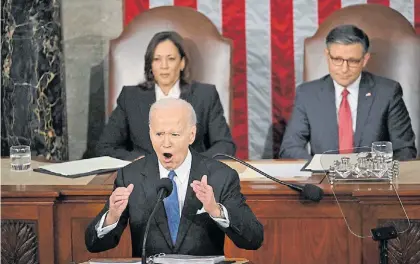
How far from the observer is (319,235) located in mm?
4117

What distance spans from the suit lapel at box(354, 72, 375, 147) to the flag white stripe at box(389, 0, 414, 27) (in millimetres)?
916

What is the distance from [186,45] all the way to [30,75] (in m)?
0.89

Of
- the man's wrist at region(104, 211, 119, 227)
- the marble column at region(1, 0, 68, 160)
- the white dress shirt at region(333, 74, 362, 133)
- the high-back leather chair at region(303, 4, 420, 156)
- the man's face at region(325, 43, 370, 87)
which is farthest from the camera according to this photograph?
the marble column at region(1, 0, 68, 160)

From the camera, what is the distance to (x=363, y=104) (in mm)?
5219

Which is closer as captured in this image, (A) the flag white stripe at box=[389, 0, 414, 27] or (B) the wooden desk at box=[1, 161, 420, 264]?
(B) the wooden desk at box=[1, 161, 420, 264]

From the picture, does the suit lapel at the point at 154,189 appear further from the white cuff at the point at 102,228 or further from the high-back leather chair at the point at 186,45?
the high-back leather chair at the point at 186,45

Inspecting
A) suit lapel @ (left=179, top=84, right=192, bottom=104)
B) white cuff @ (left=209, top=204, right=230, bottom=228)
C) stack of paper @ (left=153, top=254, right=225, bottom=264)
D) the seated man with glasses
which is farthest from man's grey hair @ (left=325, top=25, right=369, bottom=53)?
stack of paper @ (left=153, top=254, right=225, bottom=264)

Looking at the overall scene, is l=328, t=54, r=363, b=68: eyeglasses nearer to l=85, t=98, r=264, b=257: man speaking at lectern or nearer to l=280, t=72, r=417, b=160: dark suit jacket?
l=280, t=72, r=417, b=160: dark suit jacket

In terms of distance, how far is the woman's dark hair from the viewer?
5211mm

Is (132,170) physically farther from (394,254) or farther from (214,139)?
(214,139)

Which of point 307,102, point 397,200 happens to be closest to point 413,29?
point 307,102

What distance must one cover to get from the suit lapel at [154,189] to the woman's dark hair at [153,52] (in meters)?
1.75

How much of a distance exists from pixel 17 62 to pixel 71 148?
0.87m

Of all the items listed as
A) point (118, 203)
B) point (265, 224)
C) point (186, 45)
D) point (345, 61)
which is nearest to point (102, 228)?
point (118, 203)
